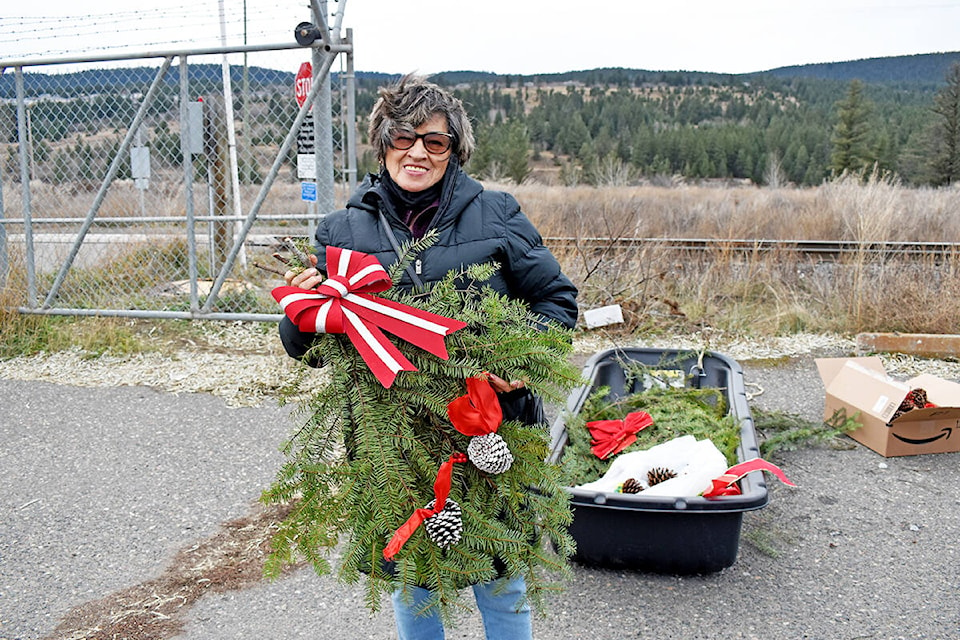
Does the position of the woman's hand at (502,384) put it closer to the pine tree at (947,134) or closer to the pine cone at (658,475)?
the pine cone at (658,475)

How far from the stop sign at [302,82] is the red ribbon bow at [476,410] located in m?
5.61

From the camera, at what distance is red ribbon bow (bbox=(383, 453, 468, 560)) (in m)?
2.01

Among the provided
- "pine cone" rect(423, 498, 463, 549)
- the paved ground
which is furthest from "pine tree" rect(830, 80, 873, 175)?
"pine cone" rect(423, 498, 463, 549)

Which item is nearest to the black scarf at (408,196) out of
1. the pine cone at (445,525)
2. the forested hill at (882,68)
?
the pine cone at (445,525)

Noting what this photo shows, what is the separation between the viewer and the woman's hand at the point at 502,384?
7.09 ft

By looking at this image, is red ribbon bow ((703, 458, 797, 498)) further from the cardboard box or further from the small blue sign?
the small blue sign

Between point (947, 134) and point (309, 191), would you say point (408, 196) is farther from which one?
point (947, 134)

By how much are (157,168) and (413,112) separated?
20.5ft

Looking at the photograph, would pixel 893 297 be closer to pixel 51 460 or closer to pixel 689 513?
pixel 689 513

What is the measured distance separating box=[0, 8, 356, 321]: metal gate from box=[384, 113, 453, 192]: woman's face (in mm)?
3939

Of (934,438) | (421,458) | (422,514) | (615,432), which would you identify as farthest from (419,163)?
(934,438)

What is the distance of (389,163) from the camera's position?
2.45m

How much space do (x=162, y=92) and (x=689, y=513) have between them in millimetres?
6290

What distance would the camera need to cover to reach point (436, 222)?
2408 mm
